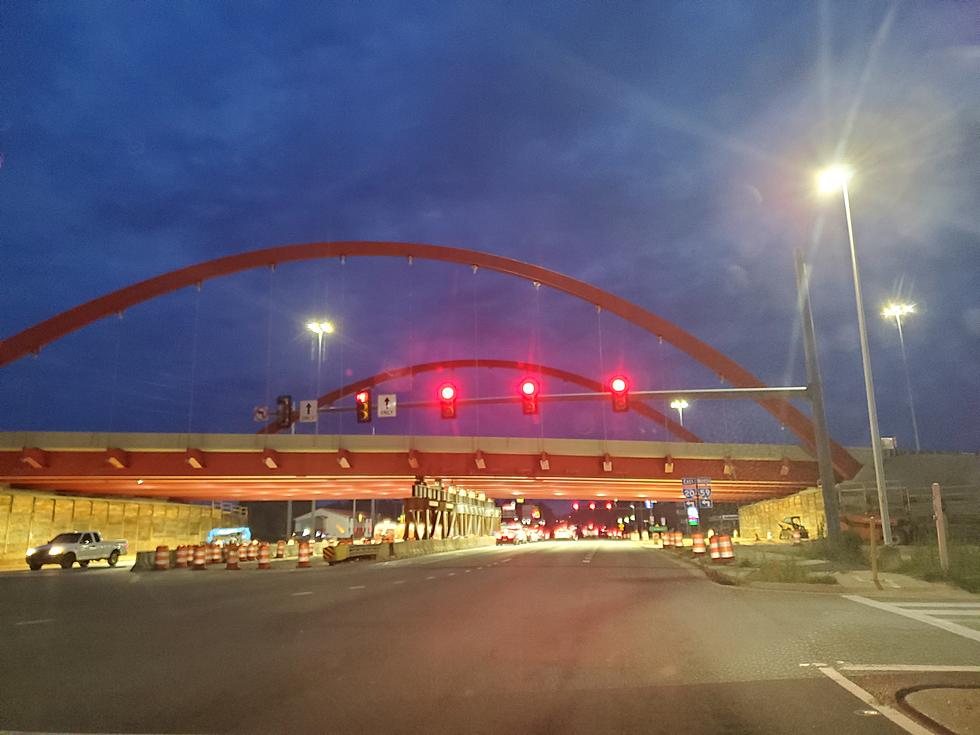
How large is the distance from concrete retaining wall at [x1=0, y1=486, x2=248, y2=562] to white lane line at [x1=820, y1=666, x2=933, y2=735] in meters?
46.3

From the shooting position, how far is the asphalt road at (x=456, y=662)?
6.74 metres

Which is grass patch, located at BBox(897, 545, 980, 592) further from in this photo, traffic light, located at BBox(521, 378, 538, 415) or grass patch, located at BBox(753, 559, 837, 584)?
traffic light, located at BBox(521, 378, 538, 415)

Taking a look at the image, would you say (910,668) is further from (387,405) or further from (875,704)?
(387,405)

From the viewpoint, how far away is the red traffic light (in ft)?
91.2

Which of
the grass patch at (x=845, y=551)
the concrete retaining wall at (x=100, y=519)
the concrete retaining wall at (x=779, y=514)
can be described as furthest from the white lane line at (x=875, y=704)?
the concrete retaining wall at (x=100, y=519)

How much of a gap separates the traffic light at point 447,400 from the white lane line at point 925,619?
15.6 m

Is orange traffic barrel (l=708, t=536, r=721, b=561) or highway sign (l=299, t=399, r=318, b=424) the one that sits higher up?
highway sign (l=299, t=399, r=318, b=424)

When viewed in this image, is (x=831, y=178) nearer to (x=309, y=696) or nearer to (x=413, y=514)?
(x=309, y=696)

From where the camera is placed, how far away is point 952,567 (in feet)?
60.8

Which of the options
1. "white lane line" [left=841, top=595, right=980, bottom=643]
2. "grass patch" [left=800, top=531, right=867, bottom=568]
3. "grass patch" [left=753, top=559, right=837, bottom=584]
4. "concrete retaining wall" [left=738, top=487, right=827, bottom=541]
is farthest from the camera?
"concrete retaining wall" [left=738, top=487, right=827, bottom=541]

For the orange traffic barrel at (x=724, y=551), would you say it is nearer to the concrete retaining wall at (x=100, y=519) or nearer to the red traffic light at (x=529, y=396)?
the red traffic light at (x=529, y=396)

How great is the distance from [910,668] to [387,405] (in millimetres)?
25001

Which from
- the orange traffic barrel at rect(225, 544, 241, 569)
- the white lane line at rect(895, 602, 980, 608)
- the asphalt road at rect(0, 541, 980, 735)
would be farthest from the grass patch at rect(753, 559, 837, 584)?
the orange traffic barrel at rect(225, 544, 241, 569)

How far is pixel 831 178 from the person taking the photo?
25.2 m
